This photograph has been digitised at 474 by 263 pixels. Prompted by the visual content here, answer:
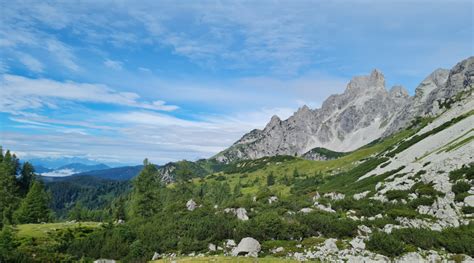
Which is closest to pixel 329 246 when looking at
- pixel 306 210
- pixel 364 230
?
pixel 364 230

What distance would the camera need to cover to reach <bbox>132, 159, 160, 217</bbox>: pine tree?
284ft

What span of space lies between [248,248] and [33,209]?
73.9 meters

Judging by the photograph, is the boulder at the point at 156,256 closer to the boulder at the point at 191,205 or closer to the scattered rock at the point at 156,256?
the scattered rock at the point at 156,256

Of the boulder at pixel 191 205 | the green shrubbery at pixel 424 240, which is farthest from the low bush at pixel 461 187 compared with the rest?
the boulder at pixel 191 205

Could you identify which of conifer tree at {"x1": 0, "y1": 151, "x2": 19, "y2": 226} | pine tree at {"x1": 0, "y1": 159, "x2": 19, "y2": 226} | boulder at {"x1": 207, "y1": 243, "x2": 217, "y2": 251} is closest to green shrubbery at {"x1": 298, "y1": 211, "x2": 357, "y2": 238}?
boulder at {"x1": 207, "y1": 243, "x2": 217, "y2": 251}

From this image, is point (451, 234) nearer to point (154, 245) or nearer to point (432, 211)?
point (432, 211)

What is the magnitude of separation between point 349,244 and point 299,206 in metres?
20.2

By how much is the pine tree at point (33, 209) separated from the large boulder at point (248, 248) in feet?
235

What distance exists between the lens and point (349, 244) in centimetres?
3594

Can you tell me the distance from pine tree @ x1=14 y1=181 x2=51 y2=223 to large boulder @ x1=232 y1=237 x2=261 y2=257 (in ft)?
235

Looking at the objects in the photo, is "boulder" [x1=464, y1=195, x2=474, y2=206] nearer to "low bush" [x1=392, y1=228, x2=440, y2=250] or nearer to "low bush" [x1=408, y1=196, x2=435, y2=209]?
"low bush" [x1=408, y1=196, x2=435, y2=209]

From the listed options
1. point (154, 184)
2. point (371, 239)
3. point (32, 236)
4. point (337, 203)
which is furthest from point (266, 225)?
point (154, 184)

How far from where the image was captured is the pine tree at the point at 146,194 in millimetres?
86688

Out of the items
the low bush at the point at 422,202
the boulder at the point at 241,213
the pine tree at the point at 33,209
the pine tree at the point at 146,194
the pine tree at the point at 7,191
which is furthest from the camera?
the pine tree at the point at 7,191
